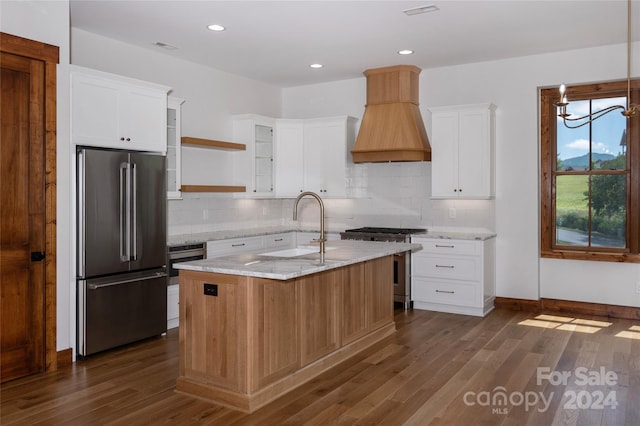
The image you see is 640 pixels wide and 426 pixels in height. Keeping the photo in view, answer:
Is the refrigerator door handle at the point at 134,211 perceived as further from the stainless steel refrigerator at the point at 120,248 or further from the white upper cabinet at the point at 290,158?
the white upper cabinet at the point at 290,158

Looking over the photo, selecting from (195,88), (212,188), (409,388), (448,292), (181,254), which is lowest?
(409,388)

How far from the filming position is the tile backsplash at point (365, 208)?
608cm

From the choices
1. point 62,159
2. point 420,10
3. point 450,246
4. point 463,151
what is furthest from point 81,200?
point 463,151

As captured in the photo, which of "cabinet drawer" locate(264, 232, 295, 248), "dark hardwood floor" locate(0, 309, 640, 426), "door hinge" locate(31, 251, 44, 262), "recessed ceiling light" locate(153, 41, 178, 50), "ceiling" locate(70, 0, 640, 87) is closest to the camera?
"dark hardwood floor" locate(0, 309, 640, 426)

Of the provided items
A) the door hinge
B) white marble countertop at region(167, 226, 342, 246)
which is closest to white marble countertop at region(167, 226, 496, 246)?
white marble countertop at region(167, 226, 342, 246)

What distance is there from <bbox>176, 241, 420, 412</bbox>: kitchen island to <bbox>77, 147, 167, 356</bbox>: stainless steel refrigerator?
45.3 inches

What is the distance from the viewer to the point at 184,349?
3465 mm

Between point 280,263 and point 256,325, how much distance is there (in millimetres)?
423

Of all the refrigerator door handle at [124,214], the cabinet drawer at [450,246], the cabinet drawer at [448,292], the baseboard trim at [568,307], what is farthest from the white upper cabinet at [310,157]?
the refrigerator door handle at [124,214]

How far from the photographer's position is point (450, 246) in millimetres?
5781

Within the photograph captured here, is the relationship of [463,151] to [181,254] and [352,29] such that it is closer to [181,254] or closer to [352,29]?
[352,29]

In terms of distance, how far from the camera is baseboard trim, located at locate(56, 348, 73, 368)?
13.2ft

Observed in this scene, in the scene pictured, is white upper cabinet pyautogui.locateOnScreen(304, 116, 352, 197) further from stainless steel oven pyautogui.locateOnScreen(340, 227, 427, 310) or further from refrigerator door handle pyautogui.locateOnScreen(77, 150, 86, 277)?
refrigerator door handle pyautogui.locateOnScreen(77, 150, 86, 277)

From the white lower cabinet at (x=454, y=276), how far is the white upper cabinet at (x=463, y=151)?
0.61 m
